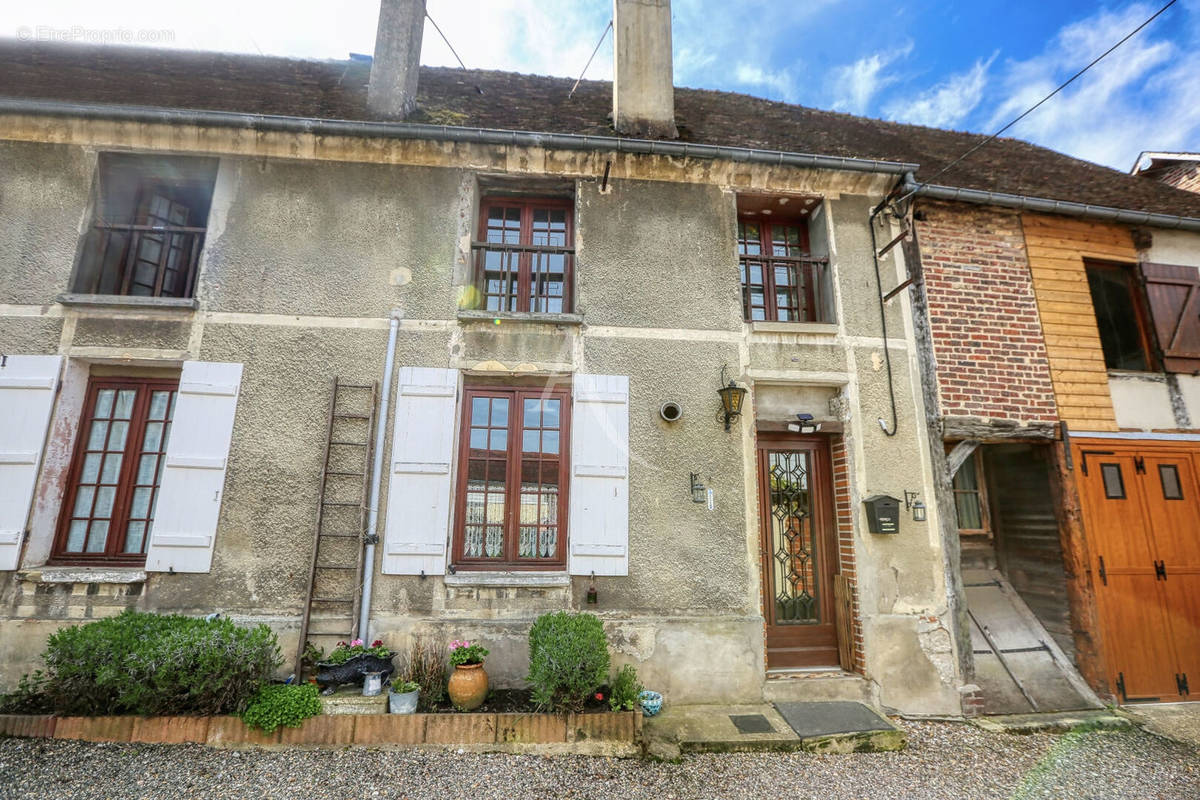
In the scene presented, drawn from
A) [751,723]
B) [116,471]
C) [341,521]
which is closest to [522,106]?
[341,521]

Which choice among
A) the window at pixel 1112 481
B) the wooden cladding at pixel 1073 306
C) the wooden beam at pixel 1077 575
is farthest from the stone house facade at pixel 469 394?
the window at pixel 1112 481

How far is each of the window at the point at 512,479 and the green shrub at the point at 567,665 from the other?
81 centimetres

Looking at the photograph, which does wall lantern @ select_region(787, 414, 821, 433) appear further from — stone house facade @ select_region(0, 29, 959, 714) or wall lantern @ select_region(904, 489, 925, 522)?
wall lantern @ select_region(904, 489, 925, 522)

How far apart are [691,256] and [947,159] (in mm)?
4251

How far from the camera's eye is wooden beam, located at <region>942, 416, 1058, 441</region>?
4938 millimetres

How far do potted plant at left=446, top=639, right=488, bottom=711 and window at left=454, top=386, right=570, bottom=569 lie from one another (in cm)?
76

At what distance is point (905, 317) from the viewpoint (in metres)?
5.20

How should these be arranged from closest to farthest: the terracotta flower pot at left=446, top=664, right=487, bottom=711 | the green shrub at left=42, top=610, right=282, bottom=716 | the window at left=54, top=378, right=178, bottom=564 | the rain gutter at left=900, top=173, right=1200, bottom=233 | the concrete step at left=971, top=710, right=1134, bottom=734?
the green shrub at left=42, top=610, right=282, bottom=716 < the terracotta flower pot at left=446, top=664, right=487, bottom=711 < the concrete step at left=971, top=710, right=1134, bottom=734 < the window at left=54, top=378, right=178, bottom=564 < the rain gutter at left=900, top=173, right=1200, bottom=233

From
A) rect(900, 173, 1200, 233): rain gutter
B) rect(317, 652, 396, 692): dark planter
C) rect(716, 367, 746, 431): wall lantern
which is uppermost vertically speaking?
rect(900, 173, 1200, 233): rain gutter

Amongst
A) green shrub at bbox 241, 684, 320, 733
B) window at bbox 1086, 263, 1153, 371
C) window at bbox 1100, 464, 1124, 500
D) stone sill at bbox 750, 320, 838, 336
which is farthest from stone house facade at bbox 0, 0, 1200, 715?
window at bbox 1086, 263, 1153, 371

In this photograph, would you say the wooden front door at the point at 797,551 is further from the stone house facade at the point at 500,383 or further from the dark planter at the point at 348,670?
the dark planter at the point at 348,670

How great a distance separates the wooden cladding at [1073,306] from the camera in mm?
5195

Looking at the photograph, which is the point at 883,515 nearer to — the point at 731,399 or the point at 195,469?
the point at 731,399

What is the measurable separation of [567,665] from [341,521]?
2268 millimetres
